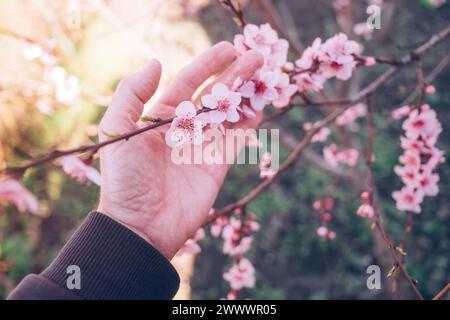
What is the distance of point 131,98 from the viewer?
125 centimetres

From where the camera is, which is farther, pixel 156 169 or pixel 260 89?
pixel 156 169

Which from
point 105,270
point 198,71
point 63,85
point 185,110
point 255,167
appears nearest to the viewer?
point 185,110

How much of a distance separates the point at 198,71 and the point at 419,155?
95cm

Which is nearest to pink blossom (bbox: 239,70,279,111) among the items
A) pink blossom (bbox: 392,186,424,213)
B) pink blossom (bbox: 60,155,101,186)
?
pink blossom (bbox: 60,155,101,186)

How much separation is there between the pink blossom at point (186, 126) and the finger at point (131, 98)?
0.19 m

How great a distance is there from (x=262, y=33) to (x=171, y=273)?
34.3 inches

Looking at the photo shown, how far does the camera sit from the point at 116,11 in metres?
4.59

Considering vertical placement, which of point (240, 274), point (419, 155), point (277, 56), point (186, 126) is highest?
point (277, 56)

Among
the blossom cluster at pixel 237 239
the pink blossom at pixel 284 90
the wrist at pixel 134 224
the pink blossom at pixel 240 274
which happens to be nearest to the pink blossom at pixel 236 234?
the blossom cluster at pixel 237 239

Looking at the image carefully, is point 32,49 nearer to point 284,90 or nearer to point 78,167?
point 78,167

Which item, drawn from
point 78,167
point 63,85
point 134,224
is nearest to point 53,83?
point 63,85

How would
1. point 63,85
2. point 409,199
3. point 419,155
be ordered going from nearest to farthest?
point 419,155
point 409,199
point 63,85
